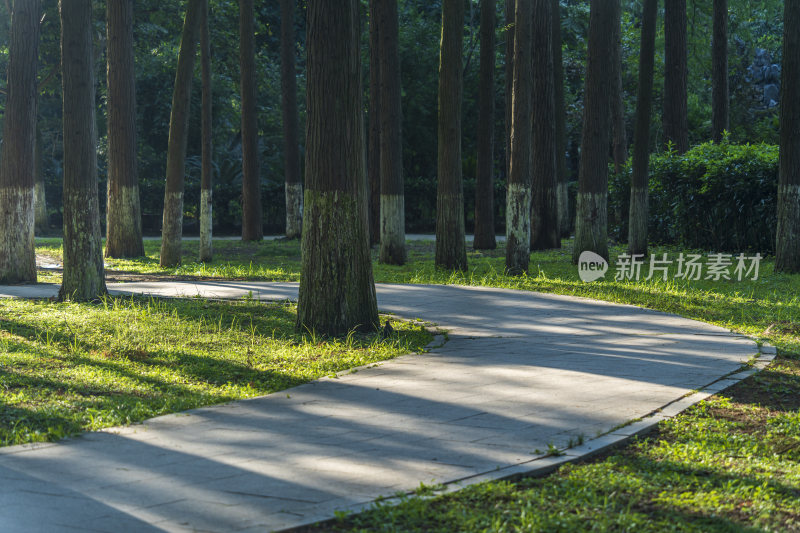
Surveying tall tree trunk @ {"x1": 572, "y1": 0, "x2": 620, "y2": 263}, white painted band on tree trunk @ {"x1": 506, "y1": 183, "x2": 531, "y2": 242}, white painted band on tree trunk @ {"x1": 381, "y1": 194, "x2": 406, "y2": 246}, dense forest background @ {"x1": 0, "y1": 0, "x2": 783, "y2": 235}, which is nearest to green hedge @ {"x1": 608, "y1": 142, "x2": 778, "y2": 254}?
tall tree trunk @ {"x1": 572, "y1": 0, "x2": 620, "y2": 263}

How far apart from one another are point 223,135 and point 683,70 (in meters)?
20.1

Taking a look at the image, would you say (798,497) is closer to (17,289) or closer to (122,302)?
(122,302)

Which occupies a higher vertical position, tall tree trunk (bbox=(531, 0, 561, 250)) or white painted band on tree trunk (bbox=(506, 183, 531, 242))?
tall tree trunk (bbox=(531, 0, 561, 250))

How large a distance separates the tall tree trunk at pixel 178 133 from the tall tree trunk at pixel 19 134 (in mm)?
3304

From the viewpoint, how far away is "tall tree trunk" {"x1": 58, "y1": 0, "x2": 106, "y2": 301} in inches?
471

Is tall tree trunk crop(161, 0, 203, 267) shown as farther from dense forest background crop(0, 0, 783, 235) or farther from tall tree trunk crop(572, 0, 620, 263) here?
dense forest background crop(0, 0, 783, 235)

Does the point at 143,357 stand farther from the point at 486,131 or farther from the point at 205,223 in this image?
the point at 486,131

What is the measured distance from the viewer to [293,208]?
1083 inches

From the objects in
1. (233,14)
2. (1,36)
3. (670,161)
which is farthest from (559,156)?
(1,36)

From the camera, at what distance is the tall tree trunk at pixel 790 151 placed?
1520cm

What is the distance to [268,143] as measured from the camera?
125ft

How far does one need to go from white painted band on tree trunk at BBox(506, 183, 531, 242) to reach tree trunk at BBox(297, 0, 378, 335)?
19.8 ft

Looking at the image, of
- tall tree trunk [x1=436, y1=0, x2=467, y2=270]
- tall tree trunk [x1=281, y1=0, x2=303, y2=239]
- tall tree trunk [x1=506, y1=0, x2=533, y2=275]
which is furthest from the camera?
tall tree trunk [x1=281, y1=0, x2=303, y2=239]

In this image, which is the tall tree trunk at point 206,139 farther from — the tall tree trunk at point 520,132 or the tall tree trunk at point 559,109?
the tall tree trunk at point 559,109
